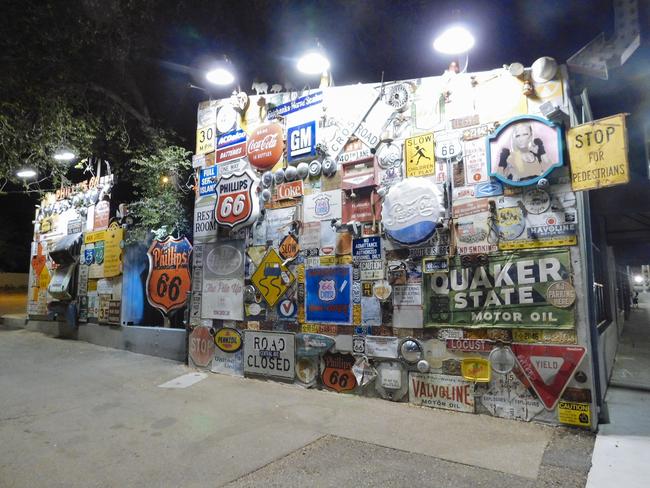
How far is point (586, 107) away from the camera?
533cm

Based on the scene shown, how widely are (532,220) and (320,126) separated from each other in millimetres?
3382

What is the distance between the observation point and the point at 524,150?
4828mm

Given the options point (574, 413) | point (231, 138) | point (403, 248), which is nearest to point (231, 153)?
point (231, 138)

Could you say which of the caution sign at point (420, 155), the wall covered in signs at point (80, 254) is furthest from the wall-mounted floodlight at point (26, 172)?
the caution sign at point (420, 155)

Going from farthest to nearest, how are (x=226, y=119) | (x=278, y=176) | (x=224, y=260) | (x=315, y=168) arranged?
(x=226, y=119) → (x=224, y=260) → (x=278, y=176) → (x=315, y=168)

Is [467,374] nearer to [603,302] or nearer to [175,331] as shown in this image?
[603,302]

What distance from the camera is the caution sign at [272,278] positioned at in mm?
6539

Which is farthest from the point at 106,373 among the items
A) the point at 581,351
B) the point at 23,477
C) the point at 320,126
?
the point at 581,351

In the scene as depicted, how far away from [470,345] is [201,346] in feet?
15.4

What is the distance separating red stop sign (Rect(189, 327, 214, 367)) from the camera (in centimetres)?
732

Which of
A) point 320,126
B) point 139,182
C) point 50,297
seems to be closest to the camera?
point 320,126

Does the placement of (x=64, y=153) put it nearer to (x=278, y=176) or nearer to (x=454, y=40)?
(x=278, y=176)

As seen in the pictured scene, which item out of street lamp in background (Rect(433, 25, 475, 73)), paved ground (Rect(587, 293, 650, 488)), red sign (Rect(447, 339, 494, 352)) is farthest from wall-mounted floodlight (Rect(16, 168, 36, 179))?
paved ground (Rect(587, 293, 650, 488))

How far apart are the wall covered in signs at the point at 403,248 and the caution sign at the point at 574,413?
0.06ft
